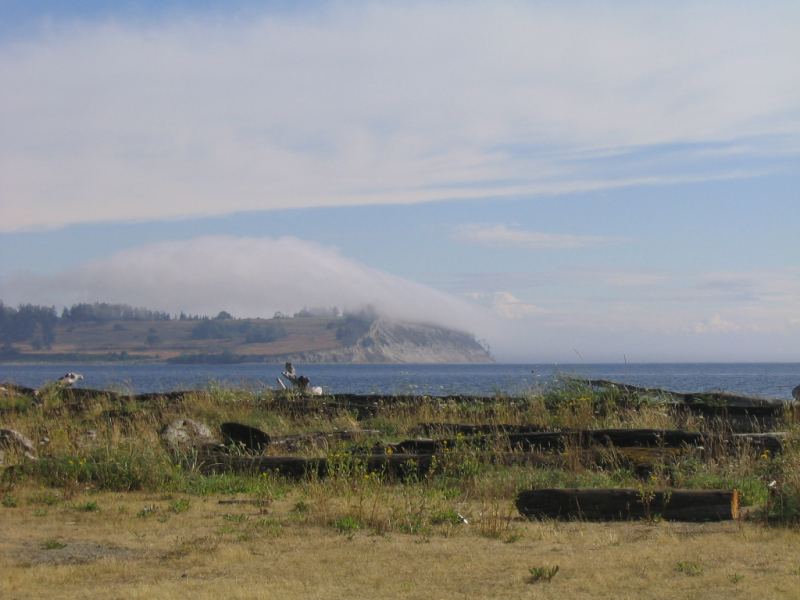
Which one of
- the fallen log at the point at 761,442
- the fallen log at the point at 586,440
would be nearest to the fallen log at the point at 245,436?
the fallen log at the point at 586,440

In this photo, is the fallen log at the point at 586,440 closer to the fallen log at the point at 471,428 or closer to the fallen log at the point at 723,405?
the fallen log at the point at 471,428

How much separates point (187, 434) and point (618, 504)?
8.78 metres

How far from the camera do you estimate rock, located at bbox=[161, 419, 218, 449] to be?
1614cm

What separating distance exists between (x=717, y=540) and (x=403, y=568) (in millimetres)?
3113

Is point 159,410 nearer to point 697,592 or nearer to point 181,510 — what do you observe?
point 181,510

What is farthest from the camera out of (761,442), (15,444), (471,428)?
(471,428)

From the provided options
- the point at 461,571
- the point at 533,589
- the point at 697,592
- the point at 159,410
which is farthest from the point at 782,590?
the point at 159,410

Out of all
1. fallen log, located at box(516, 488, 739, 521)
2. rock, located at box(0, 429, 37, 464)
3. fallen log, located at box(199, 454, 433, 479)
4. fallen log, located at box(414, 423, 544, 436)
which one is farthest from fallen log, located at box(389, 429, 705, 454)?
rock, located at box(0, 429, 37, 464)

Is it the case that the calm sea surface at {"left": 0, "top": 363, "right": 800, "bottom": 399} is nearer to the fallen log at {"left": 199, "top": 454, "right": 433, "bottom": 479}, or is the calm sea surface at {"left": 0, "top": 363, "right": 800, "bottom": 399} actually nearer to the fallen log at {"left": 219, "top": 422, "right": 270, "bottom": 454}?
the fallen log at {"left": 219, "top": 422, "right": 270, "bottom": 454}

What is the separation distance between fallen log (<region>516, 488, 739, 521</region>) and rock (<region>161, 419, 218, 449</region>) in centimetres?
644

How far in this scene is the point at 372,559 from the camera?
9141mm

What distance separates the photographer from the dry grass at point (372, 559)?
8.02 metres

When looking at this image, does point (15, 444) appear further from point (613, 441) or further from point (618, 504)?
point (618, 504)

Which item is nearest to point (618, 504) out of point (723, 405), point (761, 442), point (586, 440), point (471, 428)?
point (586, 440)
